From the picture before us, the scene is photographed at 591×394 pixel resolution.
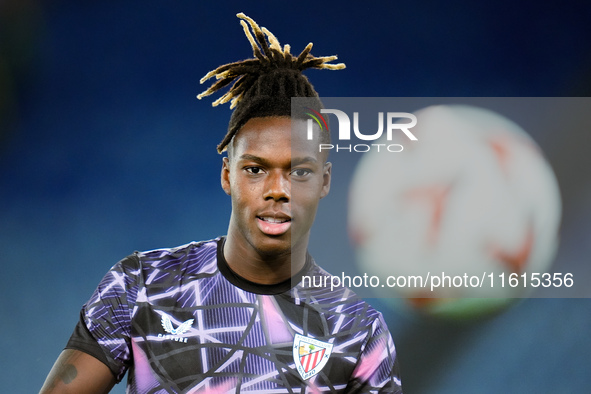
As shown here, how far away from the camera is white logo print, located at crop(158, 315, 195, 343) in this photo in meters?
1.92

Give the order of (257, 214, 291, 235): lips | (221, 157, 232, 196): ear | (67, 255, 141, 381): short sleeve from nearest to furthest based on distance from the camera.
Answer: (67, 255, 141, 381): short sleeve, (257, 214, 291, 235): lips, (221, 157, 232, 196): ear

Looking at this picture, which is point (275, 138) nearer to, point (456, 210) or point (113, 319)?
point (113, 319)

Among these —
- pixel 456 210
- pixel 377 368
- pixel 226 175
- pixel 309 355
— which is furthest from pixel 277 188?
pixel 456 210

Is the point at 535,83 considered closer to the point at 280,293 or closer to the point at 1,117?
the point at 280,293

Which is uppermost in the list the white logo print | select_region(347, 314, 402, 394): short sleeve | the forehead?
the forehead

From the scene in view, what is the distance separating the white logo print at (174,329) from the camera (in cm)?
A: 192

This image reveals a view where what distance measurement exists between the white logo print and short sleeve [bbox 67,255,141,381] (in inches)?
4.1

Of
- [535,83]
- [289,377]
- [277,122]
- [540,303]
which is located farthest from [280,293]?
[535,83]

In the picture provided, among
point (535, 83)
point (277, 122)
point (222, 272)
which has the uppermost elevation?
point (535, 83)

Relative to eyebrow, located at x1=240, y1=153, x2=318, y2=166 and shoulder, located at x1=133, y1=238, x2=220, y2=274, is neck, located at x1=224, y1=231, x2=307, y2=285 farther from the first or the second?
eyebrow, located at x1=240, y1=153, x2=318, y2=166

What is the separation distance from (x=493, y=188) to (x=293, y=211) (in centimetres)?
109

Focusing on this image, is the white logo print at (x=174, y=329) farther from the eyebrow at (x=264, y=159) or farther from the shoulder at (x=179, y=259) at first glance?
the eyebrow at (x=264, y=159)

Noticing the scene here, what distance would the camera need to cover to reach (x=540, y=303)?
297cm

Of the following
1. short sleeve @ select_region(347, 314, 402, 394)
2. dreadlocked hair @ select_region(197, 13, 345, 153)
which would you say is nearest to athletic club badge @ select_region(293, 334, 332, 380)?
short sleeve @ select_region(347, 314, 402, 394)
